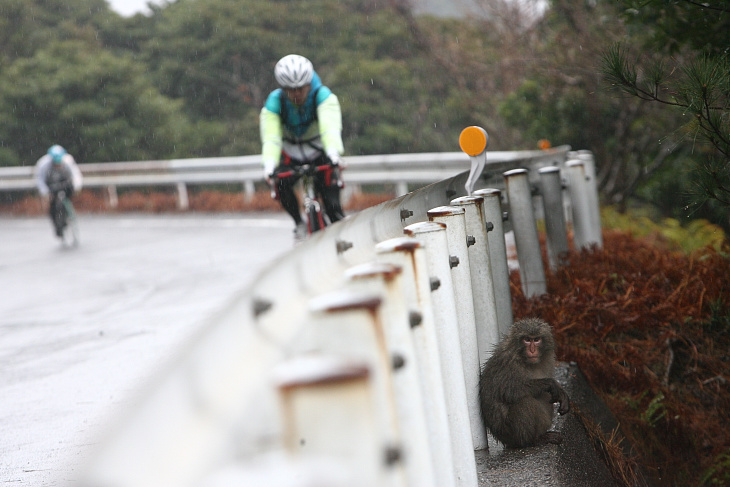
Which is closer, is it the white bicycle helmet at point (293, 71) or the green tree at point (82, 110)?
the white bicycle helmet at point (293, 71)

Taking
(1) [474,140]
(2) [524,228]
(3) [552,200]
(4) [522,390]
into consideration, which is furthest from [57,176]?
(4) [522,390]

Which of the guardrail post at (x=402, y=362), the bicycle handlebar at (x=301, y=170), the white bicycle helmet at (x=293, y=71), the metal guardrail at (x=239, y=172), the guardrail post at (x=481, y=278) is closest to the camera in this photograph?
the guardrail post at (x=402, y=362)

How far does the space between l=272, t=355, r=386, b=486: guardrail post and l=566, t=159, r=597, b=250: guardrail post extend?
547 cm

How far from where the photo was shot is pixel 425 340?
2.70 meters

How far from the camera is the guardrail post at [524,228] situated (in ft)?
17.9

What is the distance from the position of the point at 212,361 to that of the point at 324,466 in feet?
1.06

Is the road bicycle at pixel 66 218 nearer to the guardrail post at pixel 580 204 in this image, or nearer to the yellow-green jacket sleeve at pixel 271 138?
the yellow-green jacket sleeve at pixel 271 138

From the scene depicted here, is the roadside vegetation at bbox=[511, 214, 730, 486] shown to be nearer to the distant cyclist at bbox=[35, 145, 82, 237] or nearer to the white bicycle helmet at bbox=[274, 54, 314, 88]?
the white bicycle helmet at bbox=[274, 54, 314, 88]

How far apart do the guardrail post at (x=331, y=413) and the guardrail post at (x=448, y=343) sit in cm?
135

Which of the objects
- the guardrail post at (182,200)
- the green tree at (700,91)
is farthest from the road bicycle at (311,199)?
the guardrail post at (182,200)

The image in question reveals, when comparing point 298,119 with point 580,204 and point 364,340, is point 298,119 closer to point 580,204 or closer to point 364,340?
point 580,204

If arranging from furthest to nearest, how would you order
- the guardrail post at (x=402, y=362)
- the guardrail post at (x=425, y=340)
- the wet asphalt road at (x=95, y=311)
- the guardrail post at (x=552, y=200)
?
the guardrail post at (x=552, y=200) < the wet asphalt road at (x=95, y=311) < the guardrail post at (x=425, y=340) < the guardrail post at (x=402, y=362)

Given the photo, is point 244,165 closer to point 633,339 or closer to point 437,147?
point 437,147

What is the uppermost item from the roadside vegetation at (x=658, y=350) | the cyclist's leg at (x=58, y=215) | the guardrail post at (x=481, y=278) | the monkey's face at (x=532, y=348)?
the cyclist's leg at (x=58, y=215)
